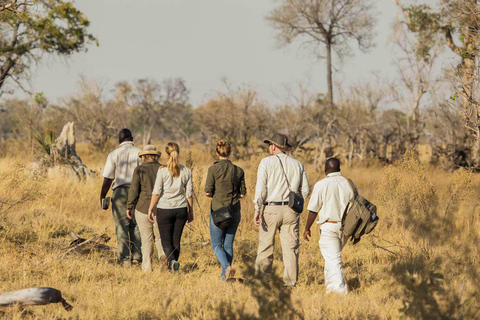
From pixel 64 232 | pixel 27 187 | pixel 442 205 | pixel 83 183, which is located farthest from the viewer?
pixel 83 183

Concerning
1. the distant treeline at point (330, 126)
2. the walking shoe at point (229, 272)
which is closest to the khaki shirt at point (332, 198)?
the walking shoe at point (229, 272)

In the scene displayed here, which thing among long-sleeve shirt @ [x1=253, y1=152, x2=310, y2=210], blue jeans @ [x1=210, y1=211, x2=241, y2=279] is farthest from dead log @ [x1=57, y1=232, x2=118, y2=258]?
long-sleeve shirt @ [x1=253, y1=152, x2=310, y2=210]

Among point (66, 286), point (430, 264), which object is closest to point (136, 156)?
point (66, 286)

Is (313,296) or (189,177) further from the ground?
(189,177)

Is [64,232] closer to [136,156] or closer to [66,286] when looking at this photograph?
[136,156]

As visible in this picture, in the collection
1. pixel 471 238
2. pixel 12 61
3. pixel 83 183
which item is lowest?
pixel 471 238

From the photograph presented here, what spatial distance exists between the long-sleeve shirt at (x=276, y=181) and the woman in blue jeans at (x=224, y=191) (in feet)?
1.53

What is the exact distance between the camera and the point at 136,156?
6941 mm

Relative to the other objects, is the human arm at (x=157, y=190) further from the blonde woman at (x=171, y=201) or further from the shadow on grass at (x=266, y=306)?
the shadow on grass at (x=266, y=306)

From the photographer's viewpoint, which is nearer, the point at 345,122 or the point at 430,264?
the point at 430,264

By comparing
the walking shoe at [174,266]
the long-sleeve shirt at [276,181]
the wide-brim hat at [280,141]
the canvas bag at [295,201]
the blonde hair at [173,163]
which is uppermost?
the wide-brim hat at [280,141]

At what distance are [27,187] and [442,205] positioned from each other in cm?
899

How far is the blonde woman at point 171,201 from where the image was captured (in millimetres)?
6172

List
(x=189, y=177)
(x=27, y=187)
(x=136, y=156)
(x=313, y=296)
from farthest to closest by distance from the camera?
(x=27, y=187)
(x=136, y=156)
(x=189, y=177)
(x=313, y=296)
